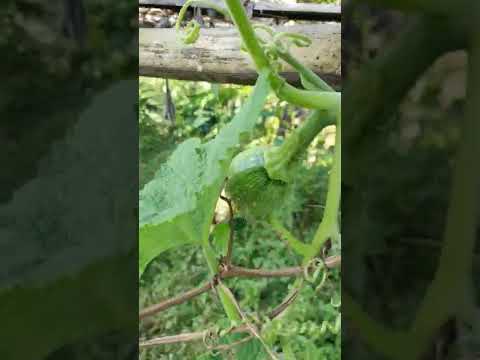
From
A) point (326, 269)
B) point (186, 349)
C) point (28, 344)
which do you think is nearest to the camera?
point (28, 344)

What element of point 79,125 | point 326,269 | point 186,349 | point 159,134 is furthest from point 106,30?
point 159,134

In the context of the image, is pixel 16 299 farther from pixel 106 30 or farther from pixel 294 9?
pixel 294 9

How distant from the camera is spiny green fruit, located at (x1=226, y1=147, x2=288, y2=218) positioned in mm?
398

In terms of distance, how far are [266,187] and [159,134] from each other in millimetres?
1034

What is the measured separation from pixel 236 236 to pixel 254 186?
80cm

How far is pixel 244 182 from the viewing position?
40 cm

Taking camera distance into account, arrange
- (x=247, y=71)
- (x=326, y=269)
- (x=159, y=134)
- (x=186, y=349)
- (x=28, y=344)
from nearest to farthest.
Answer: (x=28, y=344)
(x=326, y=269)
(x=247, y=71)
(x=186, y=349)
(x=159, y=134)

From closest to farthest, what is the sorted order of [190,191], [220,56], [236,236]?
[190,191] < [220,56] < [236,236]

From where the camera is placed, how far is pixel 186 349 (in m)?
0.89

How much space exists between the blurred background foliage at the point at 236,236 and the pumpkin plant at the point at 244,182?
0.41m

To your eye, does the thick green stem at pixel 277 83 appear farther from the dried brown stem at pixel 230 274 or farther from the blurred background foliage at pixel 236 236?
the blurred background foliage at pixel 236 236

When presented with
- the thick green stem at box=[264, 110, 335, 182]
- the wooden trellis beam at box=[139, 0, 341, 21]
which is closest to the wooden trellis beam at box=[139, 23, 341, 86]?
the wooden trellis beam at box=[139, 0, 341, 21]

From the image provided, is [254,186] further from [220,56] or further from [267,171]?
[220,56]

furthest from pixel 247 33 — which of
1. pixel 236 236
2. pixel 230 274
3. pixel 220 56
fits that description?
pixel 236 236
